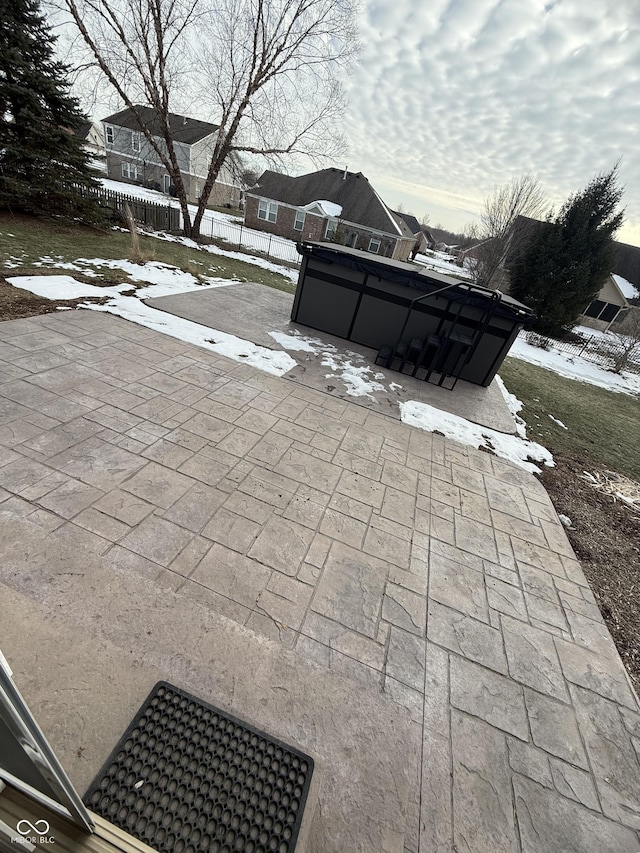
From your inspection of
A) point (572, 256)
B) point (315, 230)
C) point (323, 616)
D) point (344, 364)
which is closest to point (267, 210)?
point (315, 230)

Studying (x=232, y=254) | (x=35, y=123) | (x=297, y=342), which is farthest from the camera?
(x=232, y=254)

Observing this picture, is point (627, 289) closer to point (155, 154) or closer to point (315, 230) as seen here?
point (315, 230)

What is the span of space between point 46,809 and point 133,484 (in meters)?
2.68

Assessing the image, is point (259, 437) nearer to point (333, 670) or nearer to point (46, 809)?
point (333, 670)

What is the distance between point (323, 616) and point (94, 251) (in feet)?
40.7

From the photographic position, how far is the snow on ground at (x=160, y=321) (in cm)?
686

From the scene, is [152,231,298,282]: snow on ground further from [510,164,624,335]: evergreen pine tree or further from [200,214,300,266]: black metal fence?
[510,164,624,335]: evergreen pine tree

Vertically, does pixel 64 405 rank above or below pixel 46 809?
below

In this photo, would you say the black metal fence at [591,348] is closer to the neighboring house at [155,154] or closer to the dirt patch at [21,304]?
the dirt patch at [21,304]

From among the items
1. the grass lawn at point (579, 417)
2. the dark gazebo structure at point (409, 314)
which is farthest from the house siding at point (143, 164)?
the grass lawn at point (579, 417)

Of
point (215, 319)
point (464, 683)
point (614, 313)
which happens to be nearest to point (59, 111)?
point (215, 319)

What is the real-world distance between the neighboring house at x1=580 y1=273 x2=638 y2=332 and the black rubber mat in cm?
3535

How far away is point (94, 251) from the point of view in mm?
10641

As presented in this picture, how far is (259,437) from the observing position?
468 centimetres
